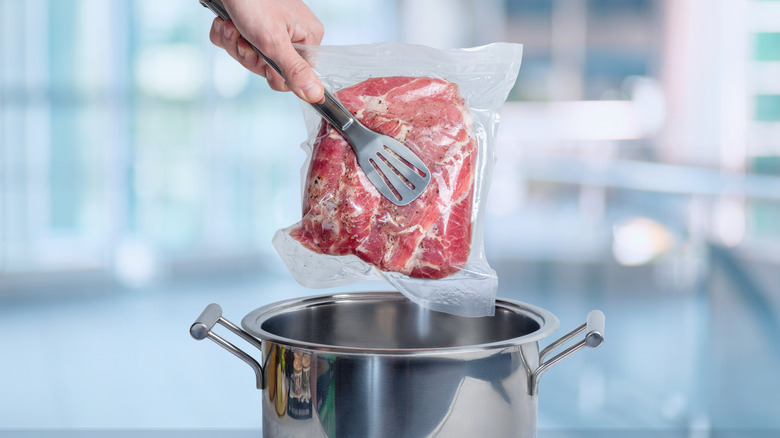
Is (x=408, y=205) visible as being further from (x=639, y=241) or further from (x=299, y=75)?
(x=639, y=241)

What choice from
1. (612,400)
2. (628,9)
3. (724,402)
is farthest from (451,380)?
(628,9)

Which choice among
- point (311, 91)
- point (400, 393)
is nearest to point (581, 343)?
point (400, 393)

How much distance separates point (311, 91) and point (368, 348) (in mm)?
316

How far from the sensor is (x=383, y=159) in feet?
2.88

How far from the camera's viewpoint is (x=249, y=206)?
6016mm

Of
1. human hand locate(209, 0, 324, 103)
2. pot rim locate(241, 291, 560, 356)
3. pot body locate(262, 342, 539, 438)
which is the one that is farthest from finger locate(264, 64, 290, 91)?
pot body locate(262, 342, 539, 438)

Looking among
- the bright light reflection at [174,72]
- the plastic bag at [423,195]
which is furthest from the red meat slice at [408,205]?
the bright light reflection at [174,72]

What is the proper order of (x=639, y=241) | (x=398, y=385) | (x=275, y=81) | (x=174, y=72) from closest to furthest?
(x=398, y=385)
(x=275, y=81)
(x=174, y=72)
(x=639, y=241)

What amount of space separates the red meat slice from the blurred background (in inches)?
16.1

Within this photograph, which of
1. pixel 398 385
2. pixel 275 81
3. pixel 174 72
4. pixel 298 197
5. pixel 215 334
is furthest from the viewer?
pixel 298 197

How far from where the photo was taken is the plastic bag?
2.90 ft

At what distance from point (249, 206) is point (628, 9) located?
5.26 m

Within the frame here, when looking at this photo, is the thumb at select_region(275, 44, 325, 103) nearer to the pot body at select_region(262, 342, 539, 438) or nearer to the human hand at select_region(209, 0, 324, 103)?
the human hand at select_region(209, 0, 324, 103)

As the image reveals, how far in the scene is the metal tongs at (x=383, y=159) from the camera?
2.85ft
